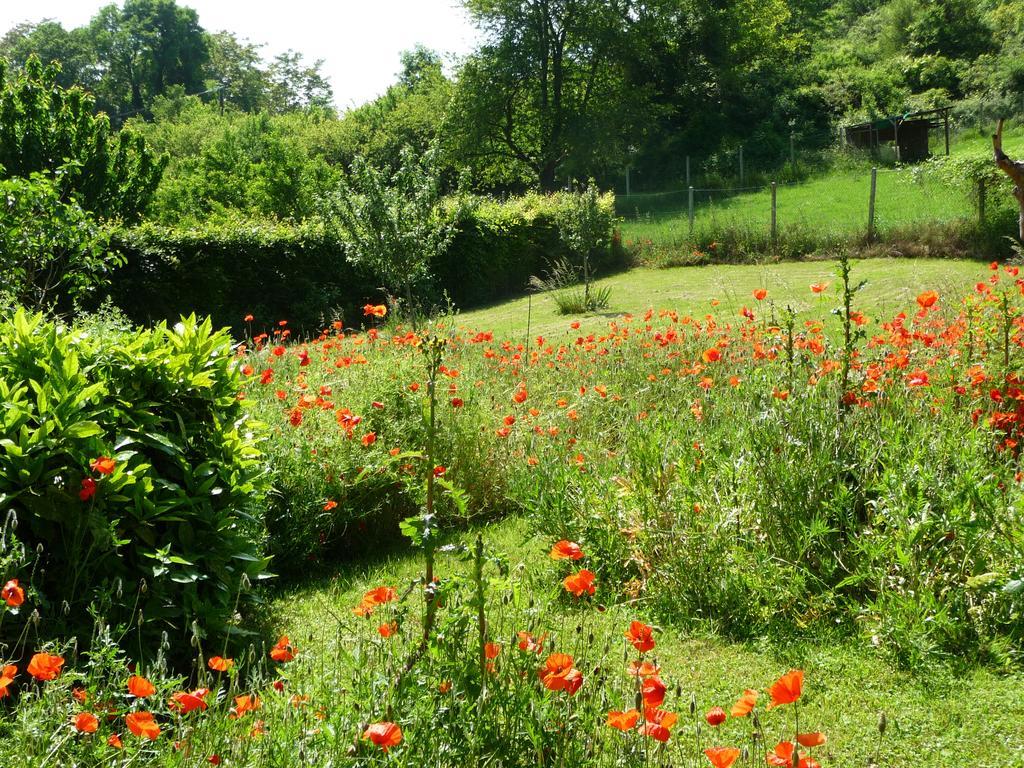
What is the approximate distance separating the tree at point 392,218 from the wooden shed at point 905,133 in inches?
771

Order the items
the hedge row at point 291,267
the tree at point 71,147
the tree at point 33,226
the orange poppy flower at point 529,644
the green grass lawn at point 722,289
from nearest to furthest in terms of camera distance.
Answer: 1. the orange poppy flower at point 529,644
2. the tree at point 33,226
3. the green grass lawn at point 722,289
4. the hedge row at point 291,267
5. the tree at point 71,147

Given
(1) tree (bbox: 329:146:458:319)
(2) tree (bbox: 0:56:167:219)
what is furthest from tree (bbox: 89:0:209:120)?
(1) tree (bbox: 329:146:458:319)

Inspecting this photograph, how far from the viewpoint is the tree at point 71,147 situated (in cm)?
1741

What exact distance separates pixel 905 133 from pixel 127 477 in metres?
30.9

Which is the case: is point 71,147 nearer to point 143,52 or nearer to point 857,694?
point 857,694

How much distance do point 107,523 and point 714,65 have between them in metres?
37.6

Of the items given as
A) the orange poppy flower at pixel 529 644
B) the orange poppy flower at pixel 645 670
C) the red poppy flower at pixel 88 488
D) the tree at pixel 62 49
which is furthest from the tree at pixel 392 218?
the tree at pixel 62 49

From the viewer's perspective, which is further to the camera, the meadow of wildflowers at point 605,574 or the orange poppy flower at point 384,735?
the meadow of wildflowers at point 605,574

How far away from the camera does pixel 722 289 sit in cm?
1327

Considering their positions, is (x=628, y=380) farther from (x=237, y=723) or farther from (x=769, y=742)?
(x=237, y=723)

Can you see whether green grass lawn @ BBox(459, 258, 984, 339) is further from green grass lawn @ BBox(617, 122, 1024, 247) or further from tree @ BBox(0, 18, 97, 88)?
tree @ BBox(0, 18, 97, 88)

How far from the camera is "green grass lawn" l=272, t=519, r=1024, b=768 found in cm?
257

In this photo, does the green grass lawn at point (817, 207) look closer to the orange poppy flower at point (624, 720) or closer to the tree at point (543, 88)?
the tree at point (543, 88)

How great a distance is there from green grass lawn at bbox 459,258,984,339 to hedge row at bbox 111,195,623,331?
4.38ft
